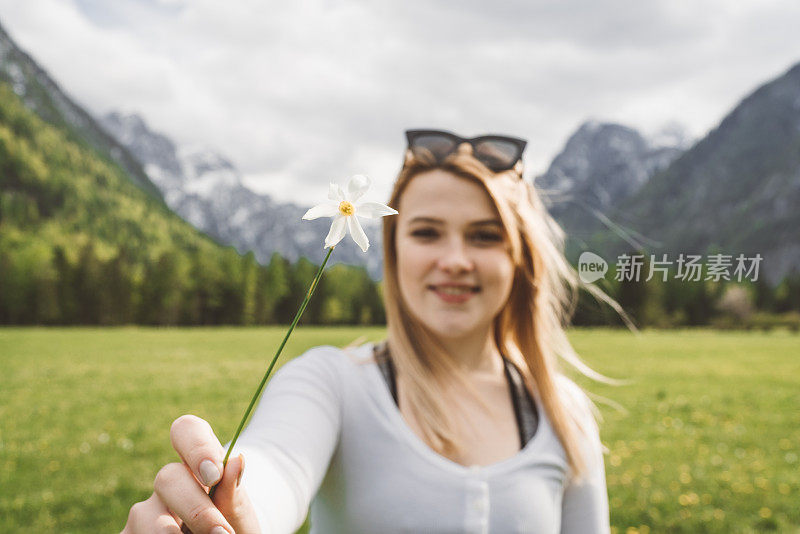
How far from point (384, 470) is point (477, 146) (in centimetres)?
124

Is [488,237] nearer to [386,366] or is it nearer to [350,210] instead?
[386,366]

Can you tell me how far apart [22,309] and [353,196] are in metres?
62.3

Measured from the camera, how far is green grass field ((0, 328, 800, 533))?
5.41m

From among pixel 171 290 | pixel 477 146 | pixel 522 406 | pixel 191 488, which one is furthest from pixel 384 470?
pixel 171 290

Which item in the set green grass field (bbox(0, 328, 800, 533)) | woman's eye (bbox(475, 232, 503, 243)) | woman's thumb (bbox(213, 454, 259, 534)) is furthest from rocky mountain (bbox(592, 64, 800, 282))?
woman's thumb (bbox(213, 454, 259, 534))

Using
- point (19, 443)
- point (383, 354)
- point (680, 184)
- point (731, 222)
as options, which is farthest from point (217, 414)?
point (731, 222)

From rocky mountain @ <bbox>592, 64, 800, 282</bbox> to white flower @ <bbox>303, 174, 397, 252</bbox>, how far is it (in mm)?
83148

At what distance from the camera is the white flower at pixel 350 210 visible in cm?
66

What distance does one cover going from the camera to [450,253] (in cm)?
200

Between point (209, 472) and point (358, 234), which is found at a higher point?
point (358, 234)

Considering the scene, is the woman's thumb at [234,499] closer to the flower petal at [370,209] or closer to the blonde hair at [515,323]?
the flower petal at [370,209]

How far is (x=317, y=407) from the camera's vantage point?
1.73 meters

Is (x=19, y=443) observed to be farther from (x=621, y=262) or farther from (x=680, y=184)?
(x=680, y=184)

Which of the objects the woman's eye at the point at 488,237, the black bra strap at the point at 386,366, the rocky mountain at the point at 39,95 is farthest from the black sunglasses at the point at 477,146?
the rocky mountain at the point at 39,95
